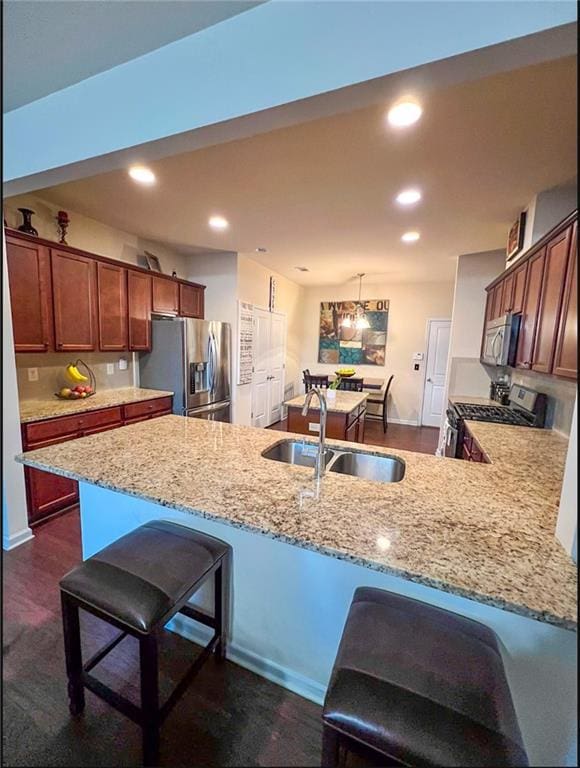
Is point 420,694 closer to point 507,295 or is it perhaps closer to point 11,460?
point 11,460

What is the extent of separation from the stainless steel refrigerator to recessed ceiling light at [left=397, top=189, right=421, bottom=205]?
Answer: 231cm

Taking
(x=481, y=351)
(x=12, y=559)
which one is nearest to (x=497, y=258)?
(x=481, y=351)

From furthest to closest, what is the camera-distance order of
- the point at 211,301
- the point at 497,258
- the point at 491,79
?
the point at 211,301
the point at 497,258
the point at 491,79

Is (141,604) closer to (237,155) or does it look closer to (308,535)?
(308,535)

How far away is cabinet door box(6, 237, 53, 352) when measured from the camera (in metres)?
2.44

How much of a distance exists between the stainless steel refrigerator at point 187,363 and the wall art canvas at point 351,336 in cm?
309

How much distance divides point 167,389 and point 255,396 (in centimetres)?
171

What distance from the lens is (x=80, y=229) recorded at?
329 centimetres

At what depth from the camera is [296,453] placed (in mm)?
1897

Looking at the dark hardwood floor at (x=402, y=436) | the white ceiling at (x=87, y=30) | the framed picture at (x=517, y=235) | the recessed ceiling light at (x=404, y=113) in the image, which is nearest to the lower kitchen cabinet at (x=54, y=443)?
the white ceiling at (x=87, y=30)

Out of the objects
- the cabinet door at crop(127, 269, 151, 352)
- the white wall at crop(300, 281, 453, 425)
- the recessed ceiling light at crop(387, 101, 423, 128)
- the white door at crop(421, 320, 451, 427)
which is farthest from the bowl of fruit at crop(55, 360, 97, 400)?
the white door at crop(421, 320, 451, 427)

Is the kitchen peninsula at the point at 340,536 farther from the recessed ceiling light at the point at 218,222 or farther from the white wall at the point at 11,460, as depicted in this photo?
the recessed ceiling light at the point at 218,222

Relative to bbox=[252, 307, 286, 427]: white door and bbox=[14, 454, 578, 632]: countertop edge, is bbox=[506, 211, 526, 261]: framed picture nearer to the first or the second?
bbox=[14, 454, 578, 632]: countertop edge

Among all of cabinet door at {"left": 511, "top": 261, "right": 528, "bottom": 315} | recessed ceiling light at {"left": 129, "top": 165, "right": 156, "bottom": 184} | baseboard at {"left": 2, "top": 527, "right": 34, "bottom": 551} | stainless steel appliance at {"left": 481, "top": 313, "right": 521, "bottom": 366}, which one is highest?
recessed ceiling light at {"left": 129, "top": 165, "right": 156, "bottom": 184}
